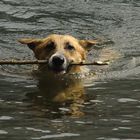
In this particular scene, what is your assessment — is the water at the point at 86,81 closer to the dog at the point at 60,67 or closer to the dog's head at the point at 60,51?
the dog at the point at 60,67

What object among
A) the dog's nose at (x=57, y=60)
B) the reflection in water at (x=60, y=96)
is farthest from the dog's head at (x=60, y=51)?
the reflection in water at (x=60, y=96)

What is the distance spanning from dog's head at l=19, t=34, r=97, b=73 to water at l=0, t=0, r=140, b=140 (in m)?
0.44

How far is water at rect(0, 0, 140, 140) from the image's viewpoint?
4.96m

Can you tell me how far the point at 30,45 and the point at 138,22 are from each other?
3.93 m

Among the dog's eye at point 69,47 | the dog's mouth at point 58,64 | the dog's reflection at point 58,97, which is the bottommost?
the dog's reflection at point 58,97

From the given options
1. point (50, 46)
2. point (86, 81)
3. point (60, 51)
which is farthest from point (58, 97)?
point (50, 46)

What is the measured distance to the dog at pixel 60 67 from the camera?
6.64 metres

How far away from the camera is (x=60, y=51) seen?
316 inches

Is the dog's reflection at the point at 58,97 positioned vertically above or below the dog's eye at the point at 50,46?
below

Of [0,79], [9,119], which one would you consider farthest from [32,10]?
[9,119]

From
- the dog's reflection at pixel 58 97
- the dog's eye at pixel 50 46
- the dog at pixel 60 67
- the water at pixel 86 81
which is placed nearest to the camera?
the water at pixel 86 81

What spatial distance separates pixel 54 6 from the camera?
12.9 metres

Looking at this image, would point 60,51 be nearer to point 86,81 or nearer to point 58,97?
point 86,81

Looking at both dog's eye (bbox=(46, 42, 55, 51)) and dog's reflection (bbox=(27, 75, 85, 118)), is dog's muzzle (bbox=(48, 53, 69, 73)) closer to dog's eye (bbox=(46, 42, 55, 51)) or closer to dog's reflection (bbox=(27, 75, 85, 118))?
dog's reflection (bbox=(27, 75, 85, 118))
